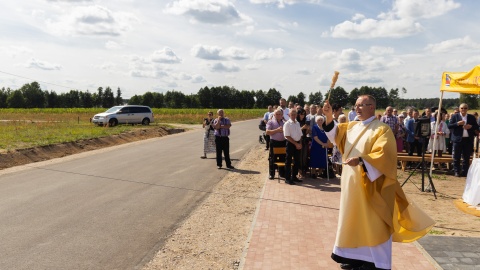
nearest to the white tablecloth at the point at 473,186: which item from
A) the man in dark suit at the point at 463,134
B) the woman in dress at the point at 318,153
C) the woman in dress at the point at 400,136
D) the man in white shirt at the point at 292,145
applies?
the man in dark suit at the point at 463,134

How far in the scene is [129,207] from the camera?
25.5 feet

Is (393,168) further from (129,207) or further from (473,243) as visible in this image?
(129,207)

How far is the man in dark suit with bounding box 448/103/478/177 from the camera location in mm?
11352

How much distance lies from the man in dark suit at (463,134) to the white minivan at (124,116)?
23.8m

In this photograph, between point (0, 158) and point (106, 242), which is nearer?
point (106, 242)

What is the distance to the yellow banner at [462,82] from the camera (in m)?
8.76

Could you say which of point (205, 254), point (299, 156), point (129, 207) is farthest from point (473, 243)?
point (129, 207)

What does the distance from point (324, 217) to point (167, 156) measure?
925 centimetres

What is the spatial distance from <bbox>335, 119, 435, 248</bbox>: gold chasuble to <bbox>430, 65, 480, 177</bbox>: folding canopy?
5.66m

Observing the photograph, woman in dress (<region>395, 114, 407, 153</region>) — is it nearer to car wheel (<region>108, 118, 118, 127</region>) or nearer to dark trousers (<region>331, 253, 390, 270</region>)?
dark trousers (<region>331, 253, 390, 270</region>)

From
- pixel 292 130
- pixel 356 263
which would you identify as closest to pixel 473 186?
pixel 292 130

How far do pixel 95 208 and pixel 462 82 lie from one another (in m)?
8.63

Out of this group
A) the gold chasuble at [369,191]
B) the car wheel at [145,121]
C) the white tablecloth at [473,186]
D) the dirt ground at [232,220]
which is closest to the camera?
the gold chasuble at [369,191]

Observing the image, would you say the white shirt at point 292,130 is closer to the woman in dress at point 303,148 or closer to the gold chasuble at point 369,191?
the woman in dress at point 303,148
